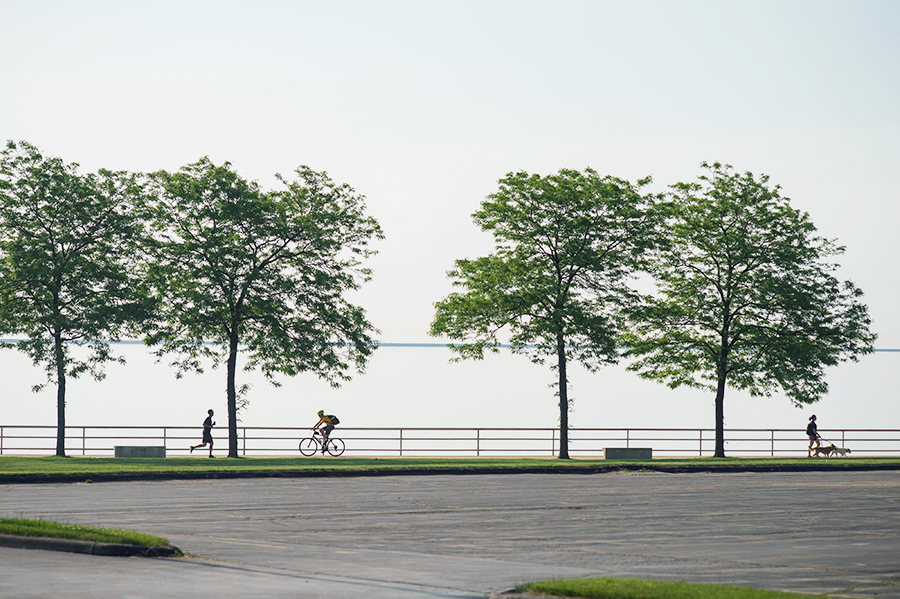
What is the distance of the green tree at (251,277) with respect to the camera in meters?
40.2

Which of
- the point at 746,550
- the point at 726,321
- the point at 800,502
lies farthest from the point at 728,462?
the point at 746,550

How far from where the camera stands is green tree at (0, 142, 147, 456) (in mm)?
37719

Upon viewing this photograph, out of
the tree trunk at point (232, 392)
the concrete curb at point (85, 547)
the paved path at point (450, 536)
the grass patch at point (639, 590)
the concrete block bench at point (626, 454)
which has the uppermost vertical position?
the tree trunk at point (232, 392)

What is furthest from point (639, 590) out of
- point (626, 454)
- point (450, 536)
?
point (626, 454)

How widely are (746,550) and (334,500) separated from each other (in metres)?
9.72

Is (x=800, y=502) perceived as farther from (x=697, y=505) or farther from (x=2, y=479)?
(x=2, y=479)

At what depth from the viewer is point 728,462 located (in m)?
36.6

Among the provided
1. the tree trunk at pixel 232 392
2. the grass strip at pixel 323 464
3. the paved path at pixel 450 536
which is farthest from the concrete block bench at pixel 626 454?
the tree trunk at pixel 232 392

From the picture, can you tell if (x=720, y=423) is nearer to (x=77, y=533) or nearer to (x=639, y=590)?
(x=77, y=533)

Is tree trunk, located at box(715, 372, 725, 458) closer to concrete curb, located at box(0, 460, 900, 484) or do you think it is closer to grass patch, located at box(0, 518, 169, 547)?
concrete curb, located at box(0, 460, 900, 484)

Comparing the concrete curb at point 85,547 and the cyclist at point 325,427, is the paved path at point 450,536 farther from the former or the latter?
the cyclist at point 325,427

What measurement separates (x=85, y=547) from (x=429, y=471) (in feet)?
61.7

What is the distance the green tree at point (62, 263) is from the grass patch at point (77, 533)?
80.5 ft

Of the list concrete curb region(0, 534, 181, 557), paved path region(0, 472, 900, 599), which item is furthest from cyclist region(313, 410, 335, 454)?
concrete curb region(0, 534, 181, 557)
